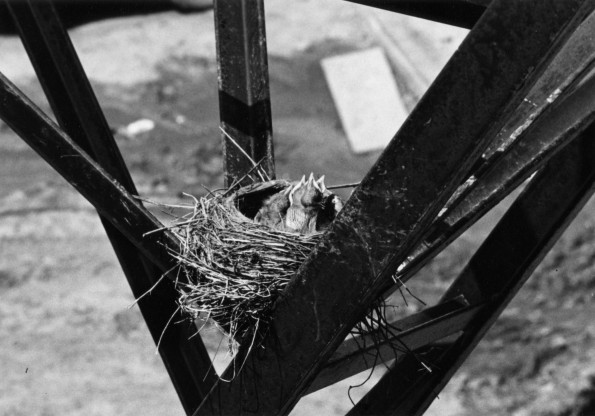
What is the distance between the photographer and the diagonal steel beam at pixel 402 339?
2.57 meters

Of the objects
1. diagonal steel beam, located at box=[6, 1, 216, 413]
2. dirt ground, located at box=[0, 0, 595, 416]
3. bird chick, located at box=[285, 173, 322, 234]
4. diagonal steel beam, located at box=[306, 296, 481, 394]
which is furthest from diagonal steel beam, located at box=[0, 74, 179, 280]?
dirt ground, located at box=[0, 0, 595, 416]

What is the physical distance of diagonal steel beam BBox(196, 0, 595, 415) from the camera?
1.66 m

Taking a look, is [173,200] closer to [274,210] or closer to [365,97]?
[365,97]

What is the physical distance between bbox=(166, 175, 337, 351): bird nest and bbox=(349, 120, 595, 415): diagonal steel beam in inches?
26.1

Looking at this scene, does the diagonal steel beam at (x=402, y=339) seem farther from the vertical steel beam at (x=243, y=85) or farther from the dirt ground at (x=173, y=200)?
the dirt ground at (x=173, y=200)

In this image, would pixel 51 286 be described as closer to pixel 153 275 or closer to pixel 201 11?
pixel 201 11

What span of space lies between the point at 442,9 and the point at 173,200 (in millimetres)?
5680

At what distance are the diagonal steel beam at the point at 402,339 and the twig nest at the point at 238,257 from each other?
0.34 meters

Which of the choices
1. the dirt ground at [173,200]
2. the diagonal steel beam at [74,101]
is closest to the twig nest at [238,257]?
the diagonal steel beam at [74,101]

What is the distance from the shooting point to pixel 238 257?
2.24 m

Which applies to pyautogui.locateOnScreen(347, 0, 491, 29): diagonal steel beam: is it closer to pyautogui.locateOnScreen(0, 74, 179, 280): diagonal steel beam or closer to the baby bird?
the baby bird

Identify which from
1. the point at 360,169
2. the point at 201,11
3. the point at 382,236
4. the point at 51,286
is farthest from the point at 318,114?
the point at 382,236

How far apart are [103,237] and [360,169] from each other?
226 centimetres

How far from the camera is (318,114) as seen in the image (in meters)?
8.74
